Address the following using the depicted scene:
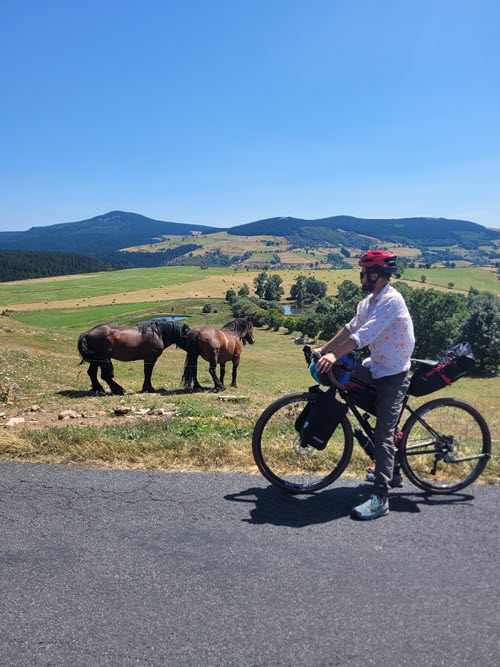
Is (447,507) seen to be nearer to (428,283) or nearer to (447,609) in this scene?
(447,609)

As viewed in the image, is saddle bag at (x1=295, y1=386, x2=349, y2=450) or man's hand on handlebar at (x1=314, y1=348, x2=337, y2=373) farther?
saddle bag at (x1=295, y1=386, x2=349, y2=450)

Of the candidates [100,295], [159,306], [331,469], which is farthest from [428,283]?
[331,469]

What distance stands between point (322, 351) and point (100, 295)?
473ft

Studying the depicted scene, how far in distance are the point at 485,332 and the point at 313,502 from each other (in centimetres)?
7211

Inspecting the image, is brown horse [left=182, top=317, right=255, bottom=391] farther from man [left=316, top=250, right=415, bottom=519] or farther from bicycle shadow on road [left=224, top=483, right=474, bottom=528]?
man [left=316, top=250, right=415, bottom=519]

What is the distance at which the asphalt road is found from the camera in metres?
2.87

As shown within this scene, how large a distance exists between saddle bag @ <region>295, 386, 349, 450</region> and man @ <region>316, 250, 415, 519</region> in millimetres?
486

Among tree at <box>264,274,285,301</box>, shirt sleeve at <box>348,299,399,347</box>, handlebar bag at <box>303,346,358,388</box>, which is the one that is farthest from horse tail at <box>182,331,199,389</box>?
tree at <box>264,274,285,301</box>

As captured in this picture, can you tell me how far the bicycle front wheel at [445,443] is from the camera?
532cm

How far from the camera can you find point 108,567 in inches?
144

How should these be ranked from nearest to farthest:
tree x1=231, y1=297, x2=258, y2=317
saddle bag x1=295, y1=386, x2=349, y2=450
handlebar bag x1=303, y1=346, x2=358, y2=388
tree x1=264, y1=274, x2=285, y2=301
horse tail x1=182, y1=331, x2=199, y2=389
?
handlebar bag x1=303, y1=346, x2=358, y2=388 < saddle bag x1=295, y1=386, x2=349, y2=450 < horse tail x1=182, y1=331, x2=199, y2=389 < tree x1=231, y1=297, x2=258, y2=317 < tree x1=264, y1=274, x2=285, y2=301

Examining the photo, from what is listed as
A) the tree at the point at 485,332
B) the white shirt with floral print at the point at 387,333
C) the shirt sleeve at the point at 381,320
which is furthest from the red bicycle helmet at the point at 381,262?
the tree at the point at 485,332

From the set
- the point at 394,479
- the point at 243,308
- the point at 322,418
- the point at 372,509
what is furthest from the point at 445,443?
the point at 243,308

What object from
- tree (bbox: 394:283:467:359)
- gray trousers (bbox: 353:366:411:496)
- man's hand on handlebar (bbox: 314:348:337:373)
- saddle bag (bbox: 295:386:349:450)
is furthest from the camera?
tree (bbox: 394:283:467:359)
